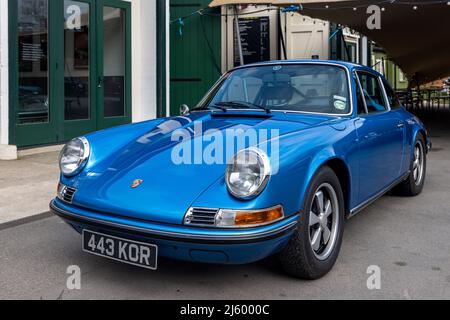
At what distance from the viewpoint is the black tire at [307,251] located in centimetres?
289

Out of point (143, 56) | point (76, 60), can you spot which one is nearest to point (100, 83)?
point (76, 60)

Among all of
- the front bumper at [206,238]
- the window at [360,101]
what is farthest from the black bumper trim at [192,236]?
the window at [360,101]

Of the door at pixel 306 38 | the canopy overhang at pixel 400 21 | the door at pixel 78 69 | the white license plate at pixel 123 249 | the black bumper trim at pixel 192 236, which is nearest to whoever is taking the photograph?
the black bumper trim at pixel 192 236

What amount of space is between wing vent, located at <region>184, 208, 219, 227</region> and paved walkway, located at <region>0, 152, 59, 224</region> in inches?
97.5

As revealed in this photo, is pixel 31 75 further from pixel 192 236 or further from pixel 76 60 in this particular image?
pixel 192 236

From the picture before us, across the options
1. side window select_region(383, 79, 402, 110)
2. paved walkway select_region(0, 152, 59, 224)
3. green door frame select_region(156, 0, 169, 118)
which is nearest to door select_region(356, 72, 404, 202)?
side window select_region(383, 79, 402, 110)

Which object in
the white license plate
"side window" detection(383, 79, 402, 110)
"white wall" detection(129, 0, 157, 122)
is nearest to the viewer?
the white license plate

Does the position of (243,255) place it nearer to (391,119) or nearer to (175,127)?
(175,127)

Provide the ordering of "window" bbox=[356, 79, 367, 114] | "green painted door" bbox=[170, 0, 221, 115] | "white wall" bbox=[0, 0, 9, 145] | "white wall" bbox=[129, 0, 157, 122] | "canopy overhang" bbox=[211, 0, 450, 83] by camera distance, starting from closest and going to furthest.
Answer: "window" bbox=[356, 79, 367, 114] → "white wall" bbox=[0, 0, 9, 145] → "canopy overhang" bbox=[211, 0, 450, 83] → "white wall" bbox=[129, 0, 157, 122] → "green painted door" bbox=[170, 0, 221, 115]

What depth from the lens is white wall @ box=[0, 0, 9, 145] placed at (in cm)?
730

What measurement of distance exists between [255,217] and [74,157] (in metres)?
1.38

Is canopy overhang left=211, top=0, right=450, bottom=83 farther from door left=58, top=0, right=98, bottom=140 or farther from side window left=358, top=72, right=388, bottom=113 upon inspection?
side window left=358, top=72, right=388, bottom=113

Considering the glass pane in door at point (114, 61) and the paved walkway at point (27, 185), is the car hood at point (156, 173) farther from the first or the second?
the glass pane in door at point (114, 61)

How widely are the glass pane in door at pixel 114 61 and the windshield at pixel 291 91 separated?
5563 millimetres
